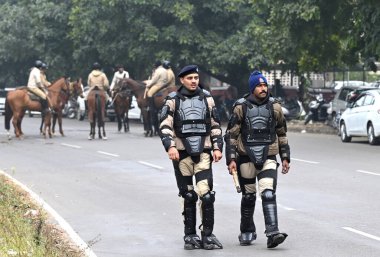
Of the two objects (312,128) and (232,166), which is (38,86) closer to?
(312,128)

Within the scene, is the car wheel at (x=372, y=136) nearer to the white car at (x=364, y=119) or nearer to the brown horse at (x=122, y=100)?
the white car at (x=364, y=119)

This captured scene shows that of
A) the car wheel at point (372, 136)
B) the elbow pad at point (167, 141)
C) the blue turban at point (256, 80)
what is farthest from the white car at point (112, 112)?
the elbow pad at point (167, 141)

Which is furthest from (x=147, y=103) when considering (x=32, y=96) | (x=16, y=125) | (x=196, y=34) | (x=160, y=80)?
(x=196, y=34)

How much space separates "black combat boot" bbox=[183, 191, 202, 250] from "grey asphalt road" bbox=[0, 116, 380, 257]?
9.1 inches

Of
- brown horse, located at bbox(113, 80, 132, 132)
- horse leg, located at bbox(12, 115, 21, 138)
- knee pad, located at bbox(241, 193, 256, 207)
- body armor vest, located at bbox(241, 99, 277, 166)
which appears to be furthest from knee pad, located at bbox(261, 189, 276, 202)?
brown horse, located at bbox(113, 80, 132, 132)

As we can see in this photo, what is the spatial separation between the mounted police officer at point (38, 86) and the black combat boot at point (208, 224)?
21617 millimetres

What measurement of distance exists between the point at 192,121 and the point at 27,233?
2.06m

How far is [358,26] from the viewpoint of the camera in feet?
107

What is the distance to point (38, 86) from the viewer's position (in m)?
33.1

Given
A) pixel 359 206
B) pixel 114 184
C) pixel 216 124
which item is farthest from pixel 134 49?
pixel 216 124

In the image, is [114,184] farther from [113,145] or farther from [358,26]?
[358,26]

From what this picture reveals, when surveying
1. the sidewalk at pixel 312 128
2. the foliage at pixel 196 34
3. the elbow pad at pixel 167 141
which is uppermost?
the foliage at pixel 196 34

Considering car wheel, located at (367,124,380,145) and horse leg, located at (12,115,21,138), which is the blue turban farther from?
horse leg, located at (12,115,21,138)

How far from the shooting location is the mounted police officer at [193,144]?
38.5ft
